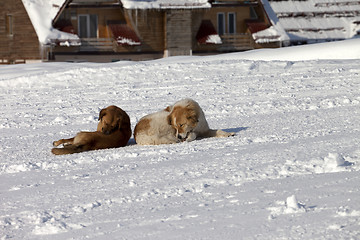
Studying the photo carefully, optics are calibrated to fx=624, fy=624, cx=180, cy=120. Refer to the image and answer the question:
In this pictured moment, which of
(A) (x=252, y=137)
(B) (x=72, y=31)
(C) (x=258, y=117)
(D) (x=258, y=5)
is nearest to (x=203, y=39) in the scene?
(D) (x=258, y=5)

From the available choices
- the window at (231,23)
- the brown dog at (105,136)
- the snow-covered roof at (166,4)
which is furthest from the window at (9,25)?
the brown dog at (105,136)

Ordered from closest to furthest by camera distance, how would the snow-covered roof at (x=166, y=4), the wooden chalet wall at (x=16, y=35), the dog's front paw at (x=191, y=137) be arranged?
A: the dog's front paw at (x=191, y=137) → the wooden chalet wall at (x=16, y=35) → the snow-covered roof at (x=166, y=4)

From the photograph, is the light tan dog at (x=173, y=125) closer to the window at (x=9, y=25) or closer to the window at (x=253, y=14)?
the window at (x=9, y=25)

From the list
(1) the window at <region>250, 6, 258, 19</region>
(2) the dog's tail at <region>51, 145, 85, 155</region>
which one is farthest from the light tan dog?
(1) the window at <region>250, 6, 258, 19</region>

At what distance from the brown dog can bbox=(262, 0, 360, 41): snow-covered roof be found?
30.9 metres

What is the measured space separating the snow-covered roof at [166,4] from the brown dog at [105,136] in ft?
85.1

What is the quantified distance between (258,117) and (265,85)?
12.4 feet

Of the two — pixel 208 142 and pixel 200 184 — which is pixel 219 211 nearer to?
pixel 200 184

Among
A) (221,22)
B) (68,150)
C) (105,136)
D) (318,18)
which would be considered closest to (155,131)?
(105,136)

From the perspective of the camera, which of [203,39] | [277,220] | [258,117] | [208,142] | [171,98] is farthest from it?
[203,39]

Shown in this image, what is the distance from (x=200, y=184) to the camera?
5.74 meters

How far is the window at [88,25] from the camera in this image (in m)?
34.4

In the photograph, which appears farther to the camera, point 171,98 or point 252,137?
point 171,98

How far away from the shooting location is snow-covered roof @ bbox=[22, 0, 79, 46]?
1252 inches
